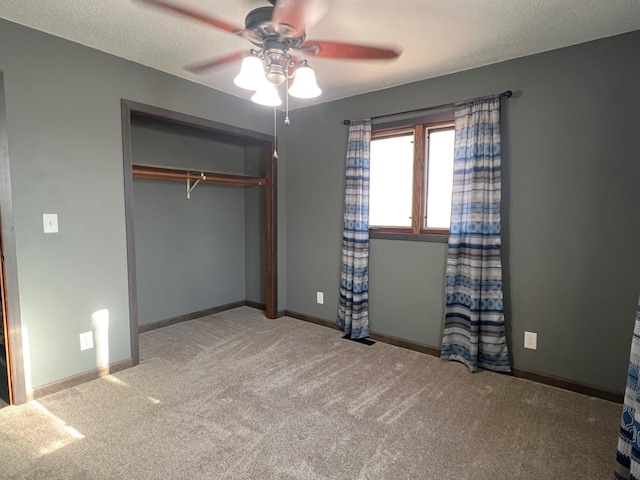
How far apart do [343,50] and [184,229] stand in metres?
2.82

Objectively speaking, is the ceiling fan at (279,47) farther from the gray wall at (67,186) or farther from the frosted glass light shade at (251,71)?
the gray wall at (67,186)

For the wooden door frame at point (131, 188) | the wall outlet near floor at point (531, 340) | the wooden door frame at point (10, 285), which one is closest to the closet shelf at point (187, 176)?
the wooden door frame at point (131, 188)

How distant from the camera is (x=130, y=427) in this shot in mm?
1985

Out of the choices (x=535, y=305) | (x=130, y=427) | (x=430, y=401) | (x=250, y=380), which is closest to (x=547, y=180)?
(x=535, y=305)

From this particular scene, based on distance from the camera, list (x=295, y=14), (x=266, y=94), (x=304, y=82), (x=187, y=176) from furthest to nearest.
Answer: (x=187, y=176) < (x=266, y=94) < (x=304, y=82) < (x=295, y=14)

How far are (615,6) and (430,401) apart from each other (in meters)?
2.55

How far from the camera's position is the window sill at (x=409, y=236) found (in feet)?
9.76

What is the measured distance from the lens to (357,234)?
335cm

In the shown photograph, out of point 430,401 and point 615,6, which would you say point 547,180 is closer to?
point 615,6

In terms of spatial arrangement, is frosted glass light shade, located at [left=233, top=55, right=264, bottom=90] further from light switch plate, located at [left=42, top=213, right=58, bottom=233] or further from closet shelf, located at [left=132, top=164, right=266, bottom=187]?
closet shelf, located at [left=132, top=164, right=266, bottom=187]

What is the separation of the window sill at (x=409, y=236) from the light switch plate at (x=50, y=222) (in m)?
2.53

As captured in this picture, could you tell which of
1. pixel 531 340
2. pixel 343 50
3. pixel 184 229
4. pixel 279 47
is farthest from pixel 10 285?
pixel 531 340

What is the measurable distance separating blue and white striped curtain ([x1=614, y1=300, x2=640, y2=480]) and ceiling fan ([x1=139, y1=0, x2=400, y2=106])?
171cm

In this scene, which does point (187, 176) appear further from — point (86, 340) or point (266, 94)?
point (266, 94)
